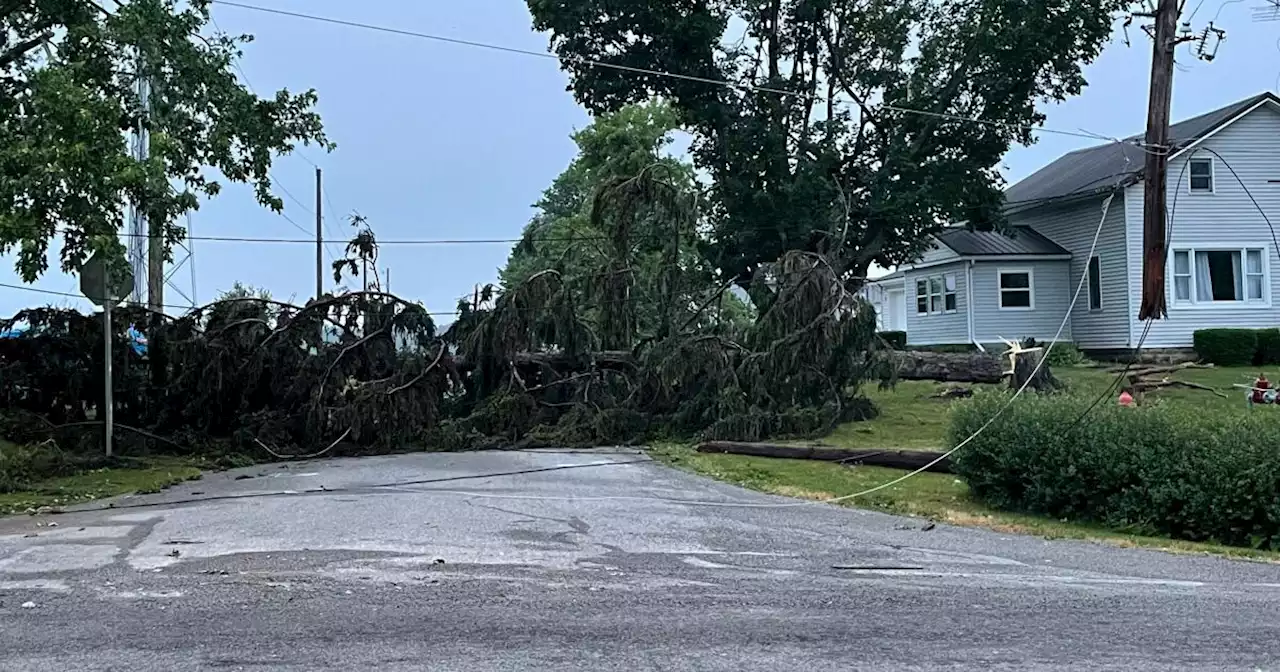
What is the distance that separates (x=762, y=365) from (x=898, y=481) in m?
5.18

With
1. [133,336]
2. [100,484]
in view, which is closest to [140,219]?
[133,336]

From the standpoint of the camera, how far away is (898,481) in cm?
1298

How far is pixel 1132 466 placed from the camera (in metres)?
10.5

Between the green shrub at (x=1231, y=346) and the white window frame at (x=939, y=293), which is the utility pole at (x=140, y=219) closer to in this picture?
the white window frame at (x=939, y=293)

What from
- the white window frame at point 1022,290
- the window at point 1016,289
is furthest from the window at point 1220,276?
the window at point 1016,289

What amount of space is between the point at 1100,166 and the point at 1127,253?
14.2ft

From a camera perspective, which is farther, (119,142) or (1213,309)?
(1213,309)

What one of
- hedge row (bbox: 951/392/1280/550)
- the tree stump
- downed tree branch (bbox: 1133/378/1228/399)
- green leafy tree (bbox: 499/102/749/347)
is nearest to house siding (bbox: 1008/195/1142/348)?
downed tree branch (bbox: 1133/378/1228/399)

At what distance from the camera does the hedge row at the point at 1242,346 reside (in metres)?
26.7

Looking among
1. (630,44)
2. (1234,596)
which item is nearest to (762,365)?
(1234,596)

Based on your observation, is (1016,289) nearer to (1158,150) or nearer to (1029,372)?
(1029,372)

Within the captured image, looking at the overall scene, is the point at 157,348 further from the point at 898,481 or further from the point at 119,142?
the point at 898,481

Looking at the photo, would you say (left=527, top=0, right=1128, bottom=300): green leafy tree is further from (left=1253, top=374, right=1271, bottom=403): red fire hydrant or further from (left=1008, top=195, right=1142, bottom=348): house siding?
(left=1253, top=374, right=1271, bottom=403): red fire hydrant

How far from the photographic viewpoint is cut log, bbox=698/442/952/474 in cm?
1392
